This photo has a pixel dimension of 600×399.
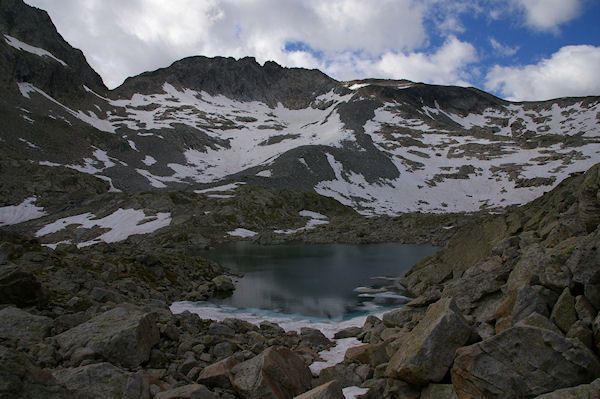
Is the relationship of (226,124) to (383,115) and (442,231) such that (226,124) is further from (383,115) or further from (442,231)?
(442,231)

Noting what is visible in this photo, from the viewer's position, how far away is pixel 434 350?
294 inches

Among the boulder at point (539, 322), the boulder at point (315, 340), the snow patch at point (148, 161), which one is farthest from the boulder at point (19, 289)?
the snow patch at point (148, 161)

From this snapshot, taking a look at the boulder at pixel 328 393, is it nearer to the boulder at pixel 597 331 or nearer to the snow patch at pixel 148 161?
the boulder at pixel 597 331

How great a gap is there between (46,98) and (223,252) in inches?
4634

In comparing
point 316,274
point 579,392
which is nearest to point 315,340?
point 579,392

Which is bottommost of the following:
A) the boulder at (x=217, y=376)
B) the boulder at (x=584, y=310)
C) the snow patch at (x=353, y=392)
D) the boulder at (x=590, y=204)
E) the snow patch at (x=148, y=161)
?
the snow patch at (x=353, y=392)

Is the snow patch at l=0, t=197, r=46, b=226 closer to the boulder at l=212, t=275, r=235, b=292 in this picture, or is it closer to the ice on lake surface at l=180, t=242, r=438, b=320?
the ice on lake surface at l=180, t=242, r=438, b=320

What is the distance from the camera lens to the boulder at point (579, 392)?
5.26 metres

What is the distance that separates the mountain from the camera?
347 feet

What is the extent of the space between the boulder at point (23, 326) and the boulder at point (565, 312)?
11.1 metres

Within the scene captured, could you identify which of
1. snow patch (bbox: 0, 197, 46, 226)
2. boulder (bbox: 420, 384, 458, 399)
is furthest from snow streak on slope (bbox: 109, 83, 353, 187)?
boulder (bbox: 420, 384, 458, 399)

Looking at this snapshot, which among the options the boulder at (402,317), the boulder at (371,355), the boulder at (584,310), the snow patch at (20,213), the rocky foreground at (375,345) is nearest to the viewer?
the rocky foreground at (375,345)

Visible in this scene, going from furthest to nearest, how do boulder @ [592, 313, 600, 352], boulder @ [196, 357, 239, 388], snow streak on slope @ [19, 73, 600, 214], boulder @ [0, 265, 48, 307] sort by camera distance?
snow streak on slope @ [19, 73, 600, 214]
boulder @ [0, 265, 48, 307]
boulder @ [196, 357, 239, 388]
boulder @ [592, 313, 600, 352]

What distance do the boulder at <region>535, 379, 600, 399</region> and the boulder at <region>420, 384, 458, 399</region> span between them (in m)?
1.63
